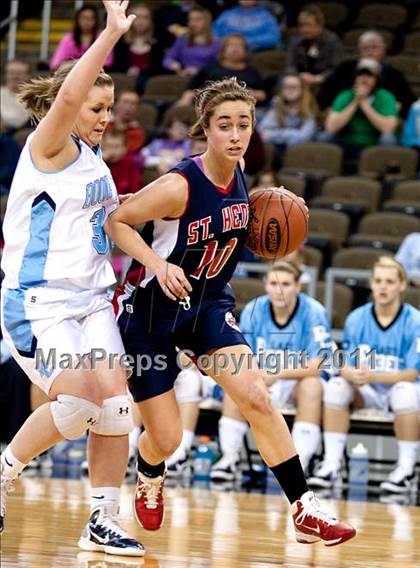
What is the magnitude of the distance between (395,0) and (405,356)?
617 cm

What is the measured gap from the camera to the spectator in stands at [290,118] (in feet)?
36.4

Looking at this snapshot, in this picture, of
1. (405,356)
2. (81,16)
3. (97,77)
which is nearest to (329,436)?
(405,356)

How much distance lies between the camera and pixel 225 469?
7805 millimetres

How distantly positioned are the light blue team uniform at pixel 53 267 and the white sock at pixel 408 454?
3.40m

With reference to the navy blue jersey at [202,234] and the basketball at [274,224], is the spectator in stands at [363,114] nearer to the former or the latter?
the basketball at [274,224]

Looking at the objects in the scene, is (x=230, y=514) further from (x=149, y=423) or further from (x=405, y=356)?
(x=405, y=356)

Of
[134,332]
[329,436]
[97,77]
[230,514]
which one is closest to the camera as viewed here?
[97,77]

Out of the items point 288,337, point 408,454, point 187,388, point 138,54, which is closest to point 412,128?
point 138,54

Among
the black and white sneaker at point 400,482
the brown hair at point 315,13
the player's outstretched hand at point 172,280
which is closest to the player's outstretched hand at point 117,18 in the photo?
the player's outstretched hand at point 172,280

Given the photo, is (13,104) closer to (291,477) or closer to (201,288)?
(201,288)

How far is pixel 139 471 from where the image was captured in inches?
205

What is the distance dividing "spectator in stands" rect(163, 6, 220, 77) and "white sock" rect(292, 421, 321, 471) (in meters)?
5.23

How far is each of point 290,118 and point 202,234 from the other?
21.7 ft

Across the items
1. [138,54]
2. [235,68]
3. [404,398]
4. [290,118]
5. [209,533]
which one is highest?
[138,54]
